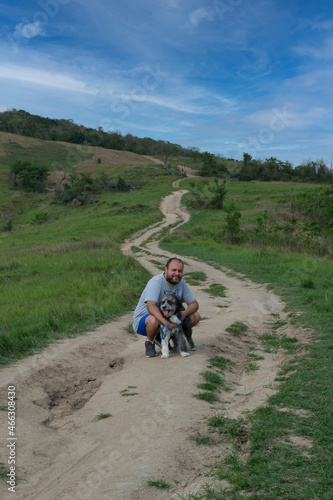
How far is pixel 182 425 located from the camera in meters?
3.89

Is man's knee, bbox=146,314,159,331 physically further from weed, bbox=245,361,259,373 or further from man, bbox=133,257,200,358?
weed, bbox=245,361,259,373

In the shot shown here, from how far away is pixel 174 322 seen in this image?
575cm

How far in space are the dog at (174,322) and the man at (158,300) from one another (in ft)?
0.25

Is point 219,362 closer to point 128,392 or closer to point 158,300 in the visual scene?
point 158,300

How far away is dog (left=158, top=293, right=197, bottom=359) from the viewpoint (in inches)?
225

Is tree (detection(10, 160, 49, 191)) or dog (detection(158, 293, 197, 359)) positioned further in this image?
tree (detection(10, 160, 49, 191))

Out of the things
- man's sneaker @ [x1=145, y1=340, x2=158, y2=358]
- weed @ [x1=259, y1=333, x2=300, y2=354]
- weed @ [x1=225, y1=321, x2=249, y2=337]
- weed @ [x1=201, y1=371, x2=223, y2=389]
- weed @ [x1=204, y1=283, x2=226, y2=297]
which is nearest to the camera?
weed @ [x1=201, y1=371, x2=223, y2=389]

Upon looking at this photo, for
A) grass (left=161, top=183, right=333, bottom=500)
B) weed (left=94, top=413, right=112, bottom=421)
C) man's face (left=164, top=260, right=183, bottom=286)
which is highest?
man's face (left=164, top=260, right=183, bottom=286)

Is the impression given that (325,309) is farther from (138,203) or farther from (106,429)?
(138,203)

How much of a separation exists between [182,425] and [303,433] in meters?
1.11

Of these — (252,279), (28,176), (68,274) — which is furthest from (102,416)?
(28,176)

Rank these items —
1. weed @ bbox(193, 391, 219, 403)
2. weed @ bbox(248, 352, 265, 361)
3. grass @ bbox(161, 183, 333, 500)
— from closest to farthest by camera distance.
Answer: grass @ bbox(161, 183, 333, 500) < weed @ bbox(193, 391, 219, 403) < weed @ bbox(248, 352, 265, 361)

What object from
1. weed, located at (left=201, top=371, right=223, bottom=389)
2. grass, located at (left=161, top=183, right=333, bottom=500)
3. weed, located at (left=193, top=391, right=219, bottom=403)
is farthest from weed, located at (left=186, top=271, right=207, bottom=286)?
weed, located at (left=193, top=391, right=219, bottom=403)

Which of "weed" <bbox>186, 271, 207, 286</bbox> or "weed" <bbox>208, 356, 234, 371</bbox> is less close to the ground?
"weed" <bbox>208, 356, 234, 371</bbox>
